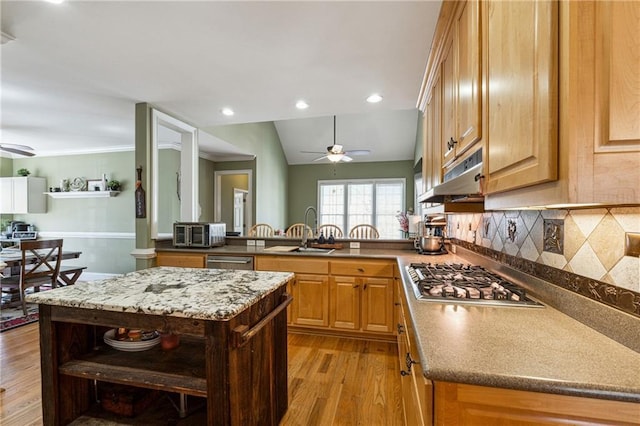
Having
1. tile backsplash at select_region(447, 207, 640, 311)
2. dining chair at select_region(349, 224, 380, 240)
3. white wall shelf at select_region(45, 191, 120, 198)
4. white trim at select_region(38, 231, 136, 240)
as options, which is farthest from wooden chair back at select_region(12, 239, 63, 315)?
→ tile backsplash at select_region(447, 207, 640, 311)

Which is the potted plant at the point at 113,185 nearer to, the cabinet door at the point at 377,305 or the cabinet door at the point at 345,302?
the cabinet door at the point at 345,302

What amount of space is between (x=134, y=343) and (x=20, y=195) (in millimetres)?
6613

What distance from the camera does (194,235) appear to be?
348 cm

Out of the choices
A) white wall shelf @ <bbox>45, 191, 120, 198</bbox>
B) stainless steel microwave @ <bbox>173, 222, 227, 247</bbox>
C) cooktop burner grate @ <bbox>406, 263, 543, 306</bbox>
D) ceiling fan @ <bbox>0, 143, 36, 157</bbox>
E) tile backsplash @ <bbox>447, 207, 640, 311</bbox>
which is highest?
ceiling fan @ <bbox>0, 143, 36, 157</bbox>

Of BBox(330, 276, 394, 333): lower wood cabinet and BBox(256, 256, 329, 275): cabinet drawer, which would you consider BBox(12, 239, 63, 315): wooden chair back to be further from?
BBox(330, 276, 394, 333): lower wood cabinet

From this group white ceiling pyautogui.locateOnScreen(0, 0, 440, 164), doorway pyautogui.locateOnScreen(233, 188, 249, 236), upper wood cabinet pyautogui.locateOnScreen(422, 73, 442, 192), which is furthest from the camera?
doorway pyautogui.locateOnScreen(233, 188, 249, 236)

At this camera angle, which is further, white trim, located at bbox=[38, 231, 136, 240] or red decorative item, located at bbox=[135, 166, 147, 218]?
white trim, located at bbox=[38, 231, 136, 240]

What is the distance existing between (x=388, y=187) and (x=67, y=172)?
23.6 feet

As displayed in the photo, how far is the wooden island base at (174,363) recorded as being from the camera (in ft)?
3.72

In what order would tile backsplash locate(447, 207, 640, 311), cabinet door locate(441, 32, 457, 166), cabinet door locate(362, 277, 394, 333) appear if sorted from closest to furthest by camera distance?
1. tile backsplash locate(447, 207, 640, 311)
2. cabinet door locate(441, 32, 457, 166)
3. cabinet door locate(362, 277, 394, 333)

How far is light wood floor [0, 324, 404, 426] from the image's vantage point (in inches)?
71.0

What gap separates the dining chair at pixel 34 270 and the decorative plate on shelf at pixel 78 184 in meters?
2.16

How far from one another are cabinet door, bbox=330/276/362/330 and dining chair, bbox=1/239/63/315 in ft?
11.7

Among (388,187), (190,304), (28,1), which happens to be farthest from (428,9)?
(388,187)
